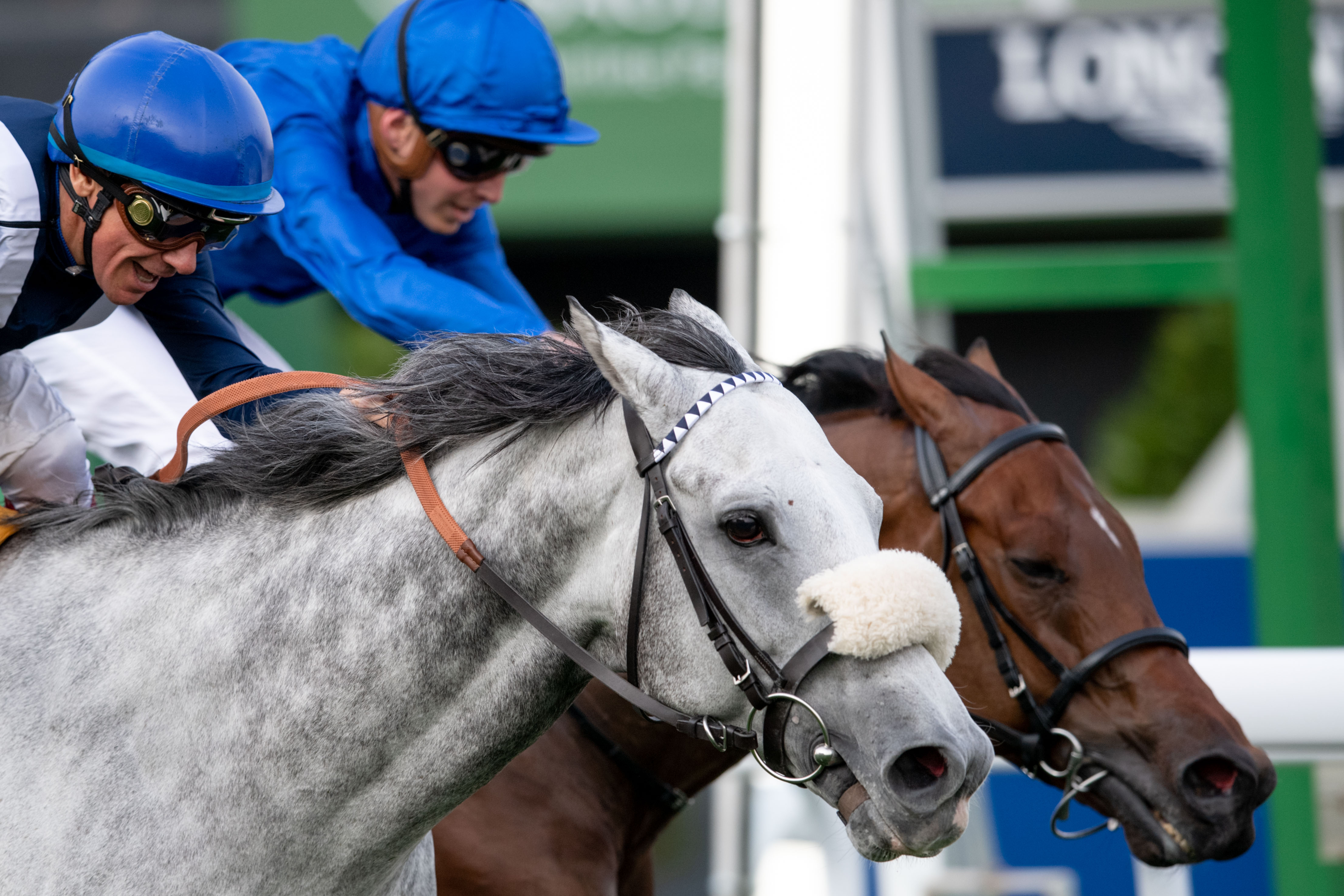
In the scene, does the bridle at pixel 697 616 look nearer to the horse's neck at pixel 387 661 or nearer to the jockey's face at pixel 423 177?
the horse's neck at pixel 387 661

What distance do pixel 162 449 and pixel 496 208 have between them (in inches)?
331

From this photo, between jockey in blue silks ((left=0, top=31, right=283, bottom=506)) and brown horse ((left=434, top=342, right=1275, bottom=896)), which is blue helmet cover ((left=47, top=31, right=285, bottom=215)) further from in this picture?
brown horse ((left=434, top=342, right=1275, bottom=896))

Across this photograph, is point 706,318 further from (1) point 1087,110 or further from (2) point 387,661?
(1) point 1087,110

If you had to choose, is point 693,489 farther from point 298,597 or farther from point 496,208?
point 496,208

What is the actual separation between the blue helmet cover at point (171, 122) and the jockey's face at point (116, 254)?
8cm

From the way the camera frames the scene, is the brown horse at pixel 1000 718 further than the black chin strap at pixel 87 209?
Yes

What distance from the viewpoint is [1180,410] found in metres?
9.50

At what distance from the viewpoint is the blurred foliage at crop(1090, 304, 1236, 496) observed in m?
9.43

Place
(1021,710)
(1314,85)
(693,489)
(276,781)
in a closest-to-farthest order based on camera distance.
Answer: (693,489)
(276,781)
(1021,710)
(1314,85)

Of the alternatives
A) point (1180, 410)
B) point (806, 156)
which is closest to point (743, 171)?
point (806, 156)

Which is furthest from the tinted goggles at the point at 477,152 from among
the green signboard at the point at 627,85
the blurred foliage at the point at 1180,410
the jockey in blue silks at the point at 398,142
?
the blurred foliage at the point at 1180,410

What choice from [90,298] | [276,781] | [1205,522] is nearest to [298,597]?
[276,781]

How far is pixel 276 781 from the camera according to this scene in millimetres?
1732

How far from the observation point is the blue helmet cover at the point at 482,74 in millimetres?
2727
